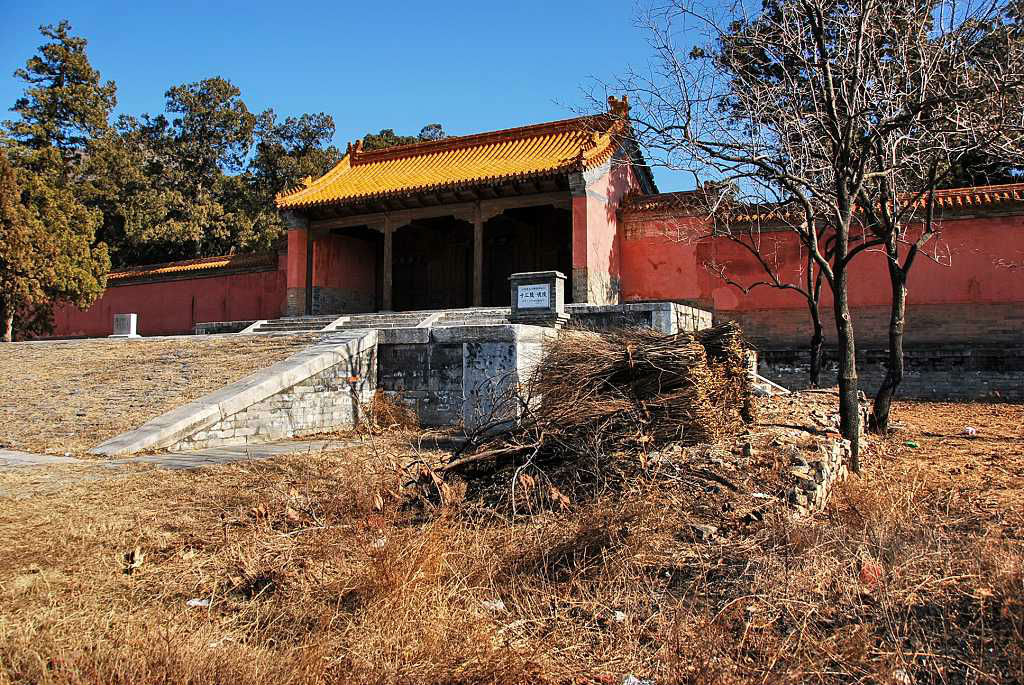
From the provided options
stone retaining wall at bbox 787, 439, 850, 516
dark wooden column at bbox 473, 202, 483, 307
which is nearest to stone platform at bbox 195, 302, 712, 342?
dark wooden column at bbox 473, 202, 483, 307

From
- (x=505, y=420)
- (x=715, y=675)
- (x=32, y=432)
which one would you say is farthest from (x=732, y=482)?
(x=32, y=432)

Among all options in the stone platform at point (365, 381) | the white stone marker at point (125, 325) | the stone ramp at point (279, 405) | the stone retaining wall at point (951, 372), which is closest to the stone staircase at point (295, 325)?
the white stone marker at point (125, 325)

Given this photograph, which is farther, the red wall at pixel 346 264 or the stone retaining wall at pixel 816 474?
the red wall at pixel 346 264

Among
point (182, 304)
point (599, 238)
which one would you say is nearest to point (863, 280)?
point (599, 238)

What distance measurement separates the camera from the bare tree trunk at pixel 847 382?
21.4 feet

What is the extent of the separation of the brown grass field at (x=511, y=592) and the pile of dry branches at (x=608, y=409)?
0.43m

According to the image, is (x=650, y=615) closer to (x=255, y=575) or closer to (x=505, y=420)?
(x=255, y=575)

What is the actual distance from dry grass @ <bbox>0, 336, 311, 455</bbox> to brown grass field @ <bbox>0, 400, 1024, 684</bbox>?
452 cm

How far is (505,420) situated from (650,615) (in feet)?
7.25

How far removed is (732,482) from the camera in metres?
4.53

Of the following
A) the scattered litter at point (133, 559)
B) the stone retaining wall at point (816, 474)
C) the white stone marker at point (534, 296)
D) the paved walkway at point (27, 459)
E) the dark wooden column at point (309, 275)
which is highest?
the dark wooden column at point (309, 275)

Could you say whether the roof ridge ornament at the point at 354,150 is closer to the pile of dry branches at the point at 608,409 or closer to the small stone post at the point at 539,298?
the small stone post at the point at 539,298

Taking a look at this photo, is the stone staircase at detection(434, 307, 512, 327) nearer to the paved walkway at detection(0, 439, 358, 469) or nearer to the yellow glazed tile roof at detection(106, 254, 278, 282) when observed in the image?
the paved walkway at detection(0, 439, 358, 469)

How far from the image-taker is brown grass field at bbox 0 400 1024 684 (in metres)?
2.43
